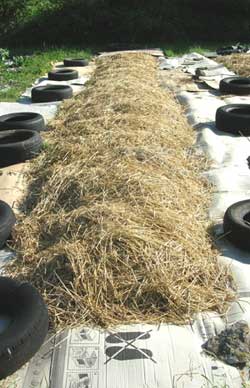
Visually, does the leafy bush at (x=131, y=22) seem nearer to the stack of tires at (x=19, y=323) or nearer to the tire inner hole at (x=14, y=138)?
the tire inner hole at (x=14, y=138)

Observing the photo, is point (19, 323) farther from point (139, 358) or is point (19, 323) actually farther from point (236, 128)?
point (236, 128)

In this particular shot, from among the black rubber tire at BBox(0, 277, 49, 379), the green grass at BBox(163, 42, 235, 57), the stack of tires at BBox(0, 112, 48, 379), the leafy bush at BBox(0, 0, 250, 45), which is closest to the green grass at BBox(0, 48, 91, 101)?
the leafy bush at BBox(0, 0, 250, 45)

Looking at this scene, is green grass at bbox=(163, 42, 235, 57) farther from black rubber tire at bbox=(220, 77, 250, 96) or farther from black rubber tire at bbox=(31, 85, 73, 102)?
black rubber tire at bbox=(31, 85, 73, 102)

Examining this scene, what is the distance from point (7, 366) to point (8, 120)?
536cm

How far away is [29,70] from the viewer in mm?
13430

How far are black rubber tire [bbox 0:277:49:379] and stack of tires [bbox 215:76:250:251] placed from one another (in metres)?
1.71

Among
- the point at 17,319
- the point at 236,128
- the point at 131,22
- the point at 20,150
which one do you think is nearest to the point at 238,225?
the point at 17,319

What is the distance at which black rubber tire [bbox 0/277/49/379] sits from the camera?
9.47ft

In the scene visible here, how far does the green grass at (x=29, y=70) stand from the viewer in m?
10.8

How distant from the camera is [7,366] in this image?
9.45 ft

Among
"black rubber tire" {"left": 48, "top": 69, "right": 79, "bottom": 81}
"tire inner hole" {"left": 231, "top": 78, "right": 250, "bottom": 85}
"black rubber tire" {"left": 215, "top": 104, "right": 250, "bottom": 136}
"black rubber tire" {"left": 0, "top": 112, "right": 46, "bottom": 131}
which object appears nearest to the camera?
"black rubber tire" {"left": 215, "top": 104, "right": 250, "bottom": 136}

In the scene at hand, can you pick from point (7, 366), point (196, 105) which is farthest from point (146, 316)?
point (196, 105)

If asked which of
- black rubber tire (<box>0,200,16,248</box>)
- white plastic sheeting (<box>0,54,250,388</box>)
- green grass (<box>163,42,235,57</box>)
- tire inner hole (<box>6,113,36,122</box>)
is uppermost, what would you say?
white plastic sheeting (<box>0,54,250,388</box>)

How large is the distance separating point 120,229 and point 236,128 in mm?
3785
